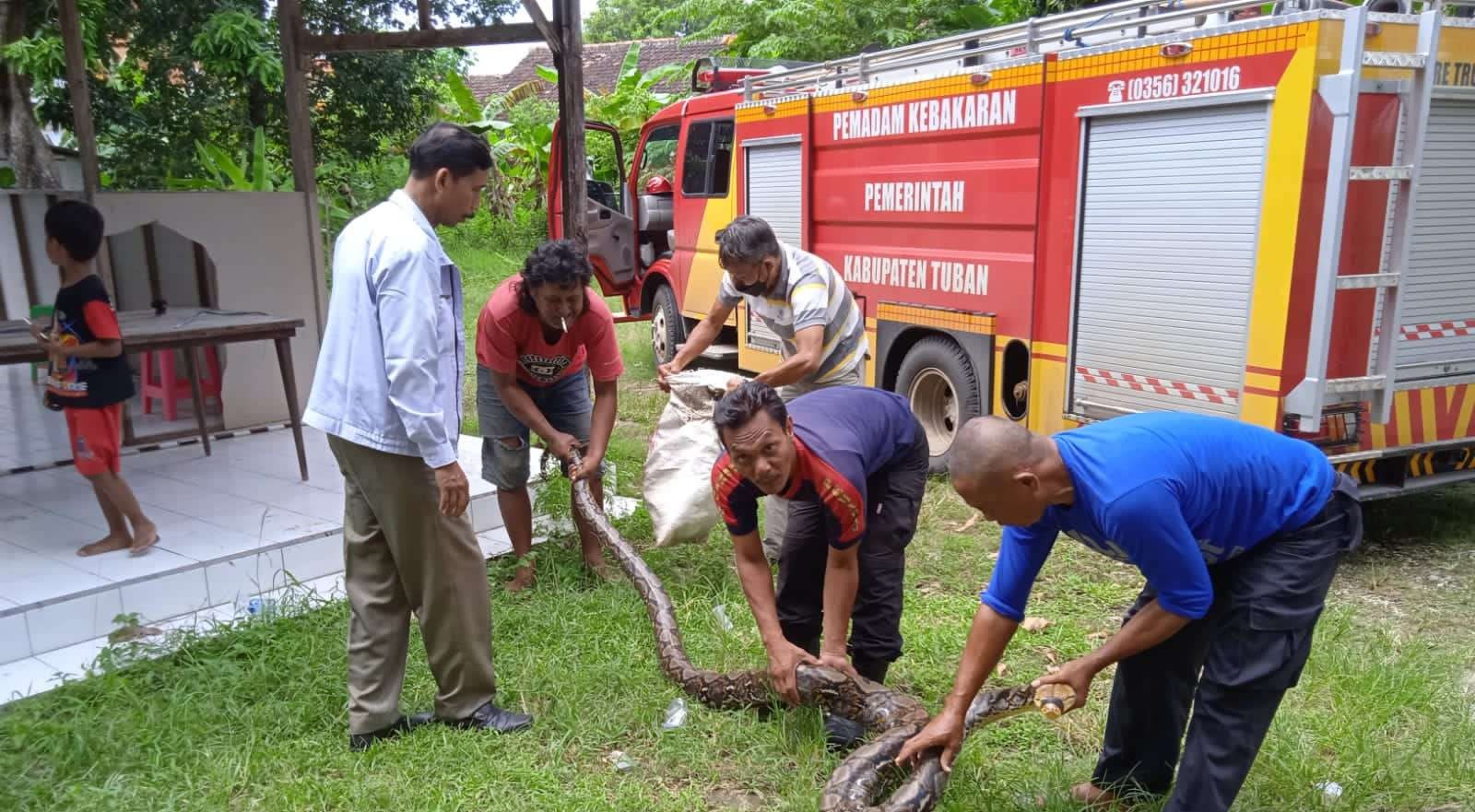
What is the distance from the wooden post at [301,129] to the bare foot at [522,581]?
3488mm

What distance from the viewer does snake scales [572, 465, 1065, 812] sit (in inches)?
107

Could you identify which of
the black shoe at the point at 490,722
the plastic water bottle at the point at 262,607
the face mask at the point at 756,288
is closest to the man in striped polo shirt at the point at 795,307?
the face mask at the point at 756,288

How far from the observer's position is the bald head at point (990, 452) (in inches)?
87.7

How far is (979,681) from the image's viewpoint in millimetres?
2609

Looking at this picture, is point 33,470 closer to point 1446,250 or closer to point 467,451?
point 467,451

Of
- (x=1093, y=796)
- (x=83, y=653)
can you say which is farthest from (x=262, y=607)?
(x=1093, y=796)

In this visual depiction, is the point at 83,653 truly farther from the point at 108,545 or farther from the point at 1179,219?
the point at 1179,219

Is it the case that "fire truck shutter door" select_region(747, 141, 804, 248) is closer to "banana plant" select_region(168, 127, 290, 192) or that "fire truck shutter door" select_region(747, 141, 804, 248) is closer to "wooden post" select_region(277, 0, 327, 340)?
"wooden post" select_region(277, 0, 327, 340)

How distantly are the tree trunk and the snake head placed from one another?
27.6 ft

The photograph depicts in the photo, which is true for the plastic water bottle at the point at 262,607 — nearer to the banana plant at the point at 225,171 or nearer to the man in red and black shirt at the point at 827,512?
the man in red and black shirt at the point at 827,512

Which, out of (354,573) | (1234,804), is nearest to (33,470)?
(354,573)

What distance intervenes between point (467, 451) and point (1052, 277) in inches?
148

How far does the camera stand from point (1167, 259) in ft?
17.0

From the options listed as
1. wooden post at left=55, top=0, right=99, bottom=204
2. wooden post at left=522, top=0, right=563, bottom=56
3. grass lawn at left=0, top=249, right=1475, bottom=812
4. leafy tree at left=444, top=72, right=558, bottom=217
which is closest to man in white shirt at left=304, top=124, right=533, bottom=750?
grass lawn at left=0, top=249, right=1475, bottom=812
